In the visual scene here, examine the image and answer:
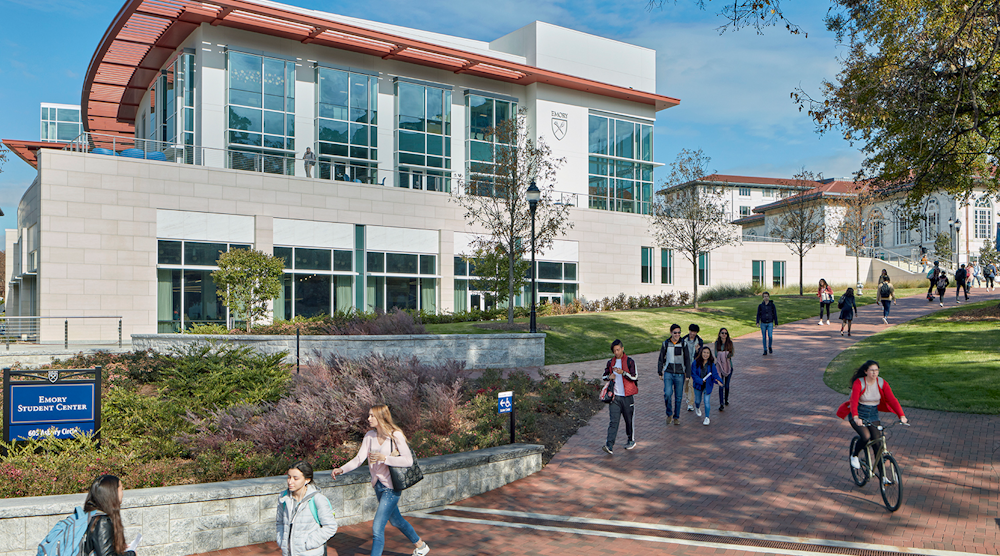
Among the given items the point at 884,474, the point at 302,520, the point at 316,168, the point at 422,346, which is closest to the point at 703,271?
the point at 316,168

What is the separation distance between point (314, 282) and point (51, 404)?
2064cm

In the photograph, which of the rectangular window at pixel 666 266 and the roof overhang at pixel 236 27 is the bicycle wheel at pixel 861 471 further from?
the rectangular window at pixel 666 266

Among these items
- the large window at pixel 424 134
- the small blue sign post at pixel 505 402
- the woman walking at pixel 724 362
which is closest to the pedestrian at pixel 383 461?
the small blue sign post at pixel 505 402

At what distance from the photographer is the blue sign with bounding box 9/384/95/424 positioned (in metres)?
8.64

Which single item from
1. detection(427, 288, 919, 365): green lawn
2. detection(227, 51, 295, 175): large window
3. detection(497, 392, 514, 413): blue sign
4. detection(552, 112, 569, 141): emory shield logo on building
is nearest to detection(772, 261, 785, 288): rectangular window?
detection(427, 288, 919, 365): green lawn

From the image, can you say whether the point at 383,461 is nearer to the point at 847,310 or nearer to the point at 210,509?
the point at 210,509

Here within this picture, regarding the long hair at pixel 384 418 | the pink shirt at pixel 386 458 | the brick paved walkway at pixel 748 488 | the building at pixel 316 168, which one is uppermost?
the building at pixel 316 168

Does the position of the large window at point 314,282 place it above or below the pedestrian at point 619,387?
above

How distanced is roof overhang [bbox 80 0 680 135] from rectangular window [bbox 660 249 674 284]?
9.32 metres

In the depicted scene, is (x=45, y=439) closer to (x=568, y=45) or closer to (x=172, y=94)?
(x=172, y=94)

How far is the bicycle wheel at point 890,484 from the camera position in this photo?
25.9 ft

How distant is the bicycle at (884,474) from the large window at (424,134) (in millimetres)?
25710

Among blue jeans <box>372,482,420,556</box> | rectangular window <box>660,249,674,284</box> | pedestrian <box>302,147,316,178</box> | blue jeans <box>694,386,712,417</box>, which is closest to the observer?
blue jeans <box>372,482,420,556</box>

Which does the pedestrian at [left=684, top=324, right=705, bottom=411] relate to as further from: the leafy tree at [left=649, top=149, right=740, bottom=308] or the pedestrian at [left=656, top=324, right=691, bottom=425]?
the leafy tree at [left=649, top=149, right=740, bottom=308]
